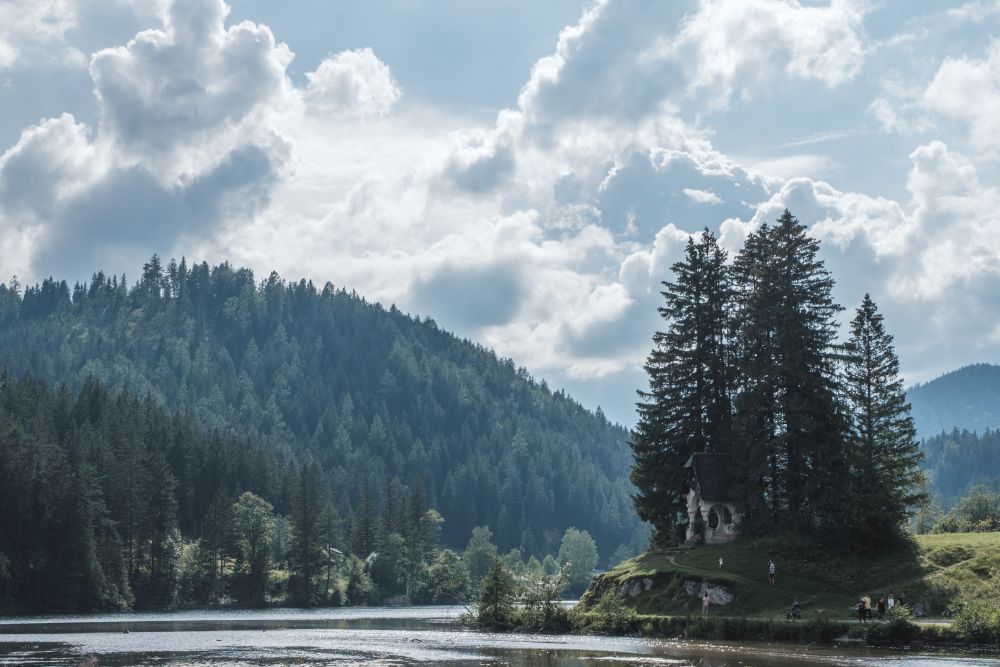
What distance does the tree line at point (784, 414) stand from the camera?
70812 mm

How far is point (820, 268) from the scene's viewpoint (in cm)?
7719

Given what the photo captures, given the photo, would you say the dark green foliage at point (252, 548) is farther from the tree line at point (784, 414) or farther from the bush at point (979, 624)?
the bush at point (979, 624)

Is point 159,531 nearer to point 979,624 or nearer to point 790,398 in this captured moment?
point 790,398

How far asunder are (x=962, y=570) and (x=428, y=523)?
138 m

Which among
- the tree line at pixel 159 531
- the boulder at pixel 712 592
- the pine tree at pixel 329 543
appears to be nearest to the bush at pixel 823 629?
the boulder at pixel 712 592

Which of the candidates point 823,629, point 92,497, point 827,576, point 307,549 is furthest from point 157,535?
point 823,629

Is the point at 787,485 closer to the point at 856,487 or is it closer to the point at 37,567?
the point at 856,487

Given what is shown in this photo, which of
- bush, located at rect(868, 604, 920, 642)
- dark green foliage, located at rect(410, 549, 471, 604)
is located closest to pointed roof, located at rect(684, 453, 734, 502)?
bush, located at rect(868, 604, 920, 642)

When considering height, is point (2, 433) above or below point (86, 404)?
below

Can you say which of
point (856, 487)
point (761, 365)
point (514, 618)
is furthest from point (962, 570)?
point (514, 618)

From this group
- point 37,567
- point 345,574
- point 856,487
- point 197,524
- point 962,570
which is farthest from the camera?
point 197,524

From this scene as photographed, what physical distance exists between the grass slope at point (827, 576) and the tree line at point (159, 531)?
110 feet

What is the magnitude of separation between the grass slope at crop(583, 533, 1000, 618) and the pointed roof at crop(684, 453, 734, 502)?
5315 mm

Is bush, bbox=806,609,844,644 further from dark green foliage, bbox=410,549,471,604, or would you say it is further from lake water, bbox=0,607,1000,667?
dark green foliage, bbox=410,549,471,604
